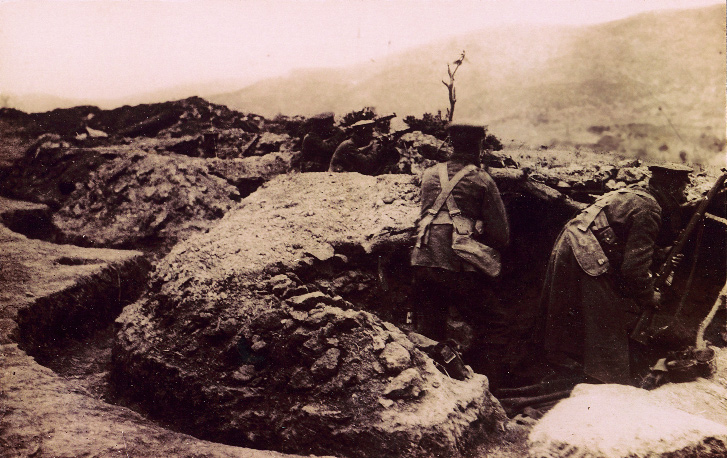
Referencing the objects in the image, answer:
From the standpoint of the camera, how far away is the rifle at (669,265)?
108 inches


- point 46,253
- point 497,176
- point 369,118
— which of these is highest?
point 369,118

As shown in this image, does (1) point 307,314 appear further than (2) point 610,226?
No

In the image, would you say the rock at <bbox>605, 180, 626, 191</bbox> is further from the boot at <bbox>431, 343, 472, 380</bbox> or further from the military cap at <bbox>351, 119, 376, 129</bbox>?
Result: the military cap at <bbox>351, 119, 376, 129</bbox>

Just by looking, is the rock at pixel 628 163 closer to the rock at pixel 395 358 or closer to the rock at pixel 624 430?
the rock at pixel 624 430

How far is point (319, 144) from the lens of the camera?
13.8ft

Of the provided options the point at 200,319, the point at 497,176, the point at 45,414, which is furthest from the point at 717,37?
the point at 45,414

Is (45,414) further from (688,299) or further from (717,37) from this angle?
(717,37)

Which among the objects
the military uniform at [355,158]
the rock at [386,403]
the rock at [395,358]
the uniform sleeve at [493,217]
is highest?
the military uniform at [355,158]

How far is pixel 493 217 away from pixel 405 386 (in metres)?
1.43

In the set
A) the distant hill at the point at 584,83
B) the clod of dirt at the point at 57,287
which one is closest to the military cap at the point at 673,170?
the distant hill at the point at 584,83

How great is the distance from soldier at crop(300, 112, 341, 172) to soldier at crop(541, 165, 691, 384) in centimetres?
235

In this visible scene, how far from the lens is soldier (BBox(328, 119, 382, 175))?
12.6 ft

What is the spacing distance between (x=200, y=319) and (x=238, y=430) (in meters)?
0.77

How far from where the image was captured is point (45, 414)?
2.18 metres
